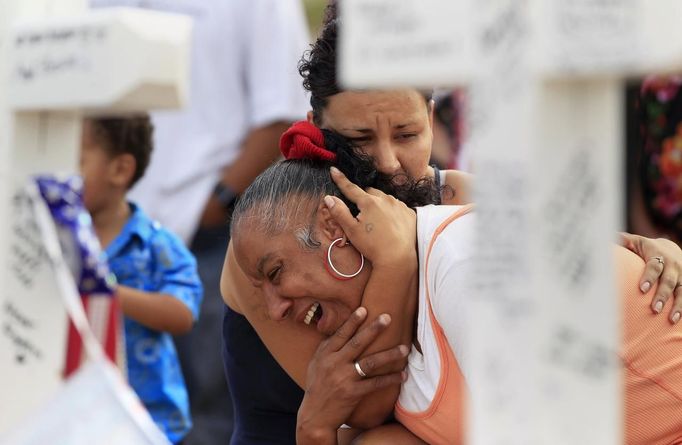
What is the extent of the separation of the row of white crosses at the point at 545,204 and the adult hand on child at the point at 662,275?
96 cm

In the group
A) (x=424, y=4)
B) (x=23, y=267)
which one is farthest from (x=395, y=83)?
(x=23, y=267)

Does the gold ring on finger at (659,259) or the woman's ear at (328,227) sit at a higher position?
the woman's ear at (328,227)

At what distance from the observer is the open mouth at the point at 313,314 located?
2328mm

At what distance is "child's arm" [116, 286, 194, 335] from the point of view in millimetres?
2934

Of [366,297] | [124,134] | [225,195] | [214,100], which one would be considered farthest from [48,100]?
[214,100]

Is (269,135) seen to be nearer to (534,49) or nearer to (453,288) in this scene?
(453,288)

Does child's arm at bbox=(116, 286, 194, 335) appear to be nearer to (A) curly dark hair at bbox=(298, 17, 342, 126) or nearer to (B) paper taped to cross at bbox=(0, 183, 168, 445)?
(A) curly dark hair at bbox=(298, 17, 342, 126)

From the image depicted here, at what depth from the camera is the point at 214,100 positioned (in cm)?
360

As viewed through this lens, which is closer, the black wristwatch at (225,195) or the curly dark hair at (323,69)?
the curly dark hair at (323,69)

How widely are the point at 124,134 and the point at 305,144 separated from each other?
0.90 metres

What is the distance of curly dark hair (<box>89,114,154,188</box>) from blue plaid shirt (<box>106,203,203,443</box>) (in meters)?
0.17

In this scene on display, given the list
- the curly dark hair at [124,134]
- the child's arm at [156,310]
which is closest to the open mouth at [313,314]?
the child's arm at [156,310]

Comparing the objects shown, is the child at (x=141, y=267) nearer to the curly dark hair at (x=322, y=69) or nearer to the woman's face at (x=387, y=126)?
the curly dark hair at (x=322, y=69)

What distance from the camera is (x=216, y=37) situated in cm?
359
